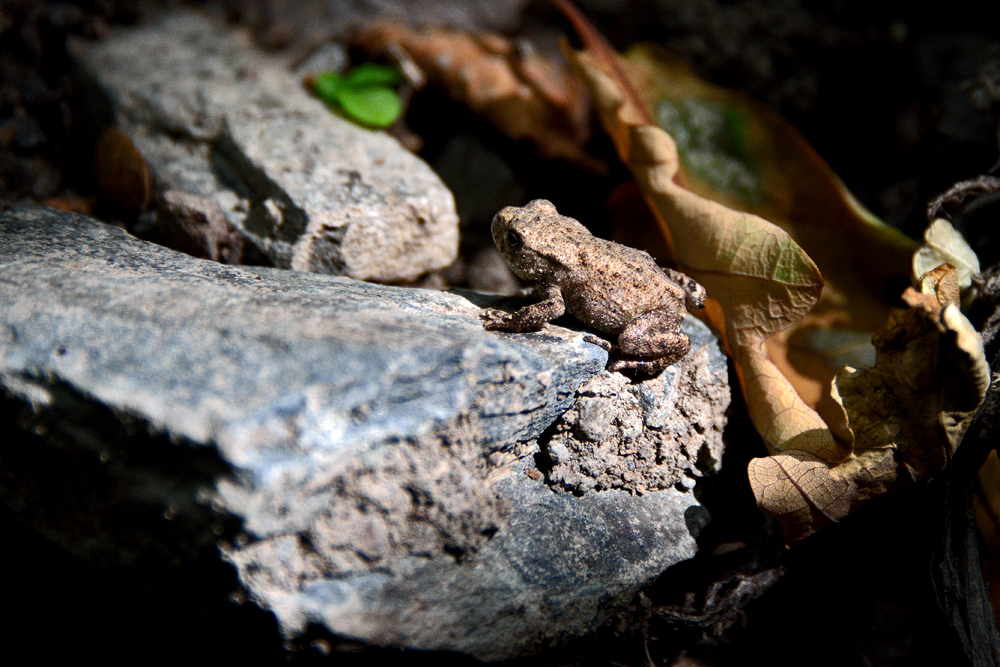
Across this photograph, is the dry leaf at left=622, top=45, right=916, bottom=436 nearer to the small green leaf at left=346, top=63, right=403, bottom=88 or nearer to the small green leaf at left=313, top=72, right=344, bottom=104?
the small green leaf at left=346, top=63, right=403, bottom=88

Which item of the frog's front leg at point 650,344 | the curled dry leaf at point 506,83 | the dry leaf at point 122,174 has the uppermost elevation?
the curled dry leaf at point 506,83

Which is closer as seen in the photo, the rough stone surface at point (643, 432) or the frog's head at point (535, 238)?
the rough stone surface at point (643, 432)

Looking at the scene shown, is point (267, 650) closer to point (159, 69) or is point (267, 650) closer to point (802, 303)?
point (802, 303)

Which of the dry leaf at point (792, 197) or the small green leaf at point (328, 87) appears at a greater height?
the dry leaf at point (792, 197)

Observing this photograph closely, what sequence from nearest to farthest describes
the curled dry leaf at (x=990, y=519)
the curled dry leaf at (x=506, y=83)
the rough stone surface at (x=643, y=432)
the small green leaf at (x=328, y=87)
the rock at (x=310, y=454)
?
the rock at (x=310, y=454), the curled dry leaf at (x=990, y=519), the rough stone surface at (x=643, y=432), the small green leaf at (x=328, y=87), the curled dry leaf at (x=506, y=83)

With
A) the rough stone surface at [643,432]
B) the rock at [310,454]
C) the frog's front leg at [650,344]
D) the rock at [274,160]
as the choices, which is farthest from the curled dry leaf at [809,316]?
the rock at [274,160]

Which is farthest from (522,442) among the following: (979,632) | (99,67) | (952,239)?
(99,67)

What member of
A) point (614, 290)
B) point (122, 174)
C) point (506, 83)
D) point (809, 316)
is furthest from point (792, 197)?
point (122, 174)

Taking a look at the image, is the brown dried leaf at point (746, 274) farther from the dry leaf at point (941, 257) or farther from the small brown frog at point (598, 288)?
the dry leaf at point (941, 257)
